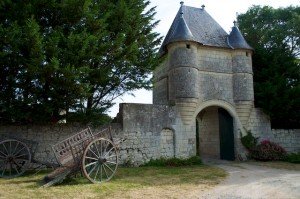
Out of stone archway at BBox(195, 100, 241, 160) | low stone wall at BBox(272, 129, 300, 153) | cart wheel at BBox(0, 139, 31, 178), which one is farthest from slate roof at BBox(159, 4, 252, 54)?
cart wheel at BBox(0, 139, 31, 178)

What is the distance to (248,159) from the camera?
46.7 feet

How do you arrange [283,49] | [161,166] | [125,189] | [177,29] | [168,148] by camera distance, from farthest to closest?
[283,49] < [177,29] < [168,148] < [161,166] < [125,189]

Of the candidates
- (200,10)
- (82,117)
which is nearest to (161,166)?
(82,117)

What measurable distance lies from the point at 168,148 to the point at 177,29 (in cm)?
526

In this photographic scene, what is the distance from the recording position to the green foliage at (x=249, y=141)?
14.1 meters

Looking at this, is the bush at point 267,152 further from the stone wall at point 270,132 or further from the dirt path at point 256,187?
the dirt path at point 256,187

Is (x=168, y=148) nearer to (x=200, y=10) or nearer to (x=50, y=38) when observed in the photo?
(x=50, y=38)

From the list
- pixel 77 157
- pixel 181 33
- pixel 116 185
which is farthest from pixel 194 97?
pixel 77 157

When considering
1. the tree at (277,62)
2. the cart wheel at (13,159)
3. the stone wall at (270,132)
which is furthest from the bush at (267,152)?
the cart wheel at (13,159)

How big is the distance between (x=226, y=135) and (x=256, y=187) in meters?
7.52

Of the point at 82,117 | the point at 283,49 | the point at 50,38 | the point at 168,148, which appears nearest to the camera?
the point at 50,38

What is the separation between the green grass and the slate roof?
6.39 metres

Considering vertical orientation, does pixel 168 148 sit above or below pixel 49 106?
below

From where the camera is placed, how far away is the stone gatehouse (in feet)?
40.5
